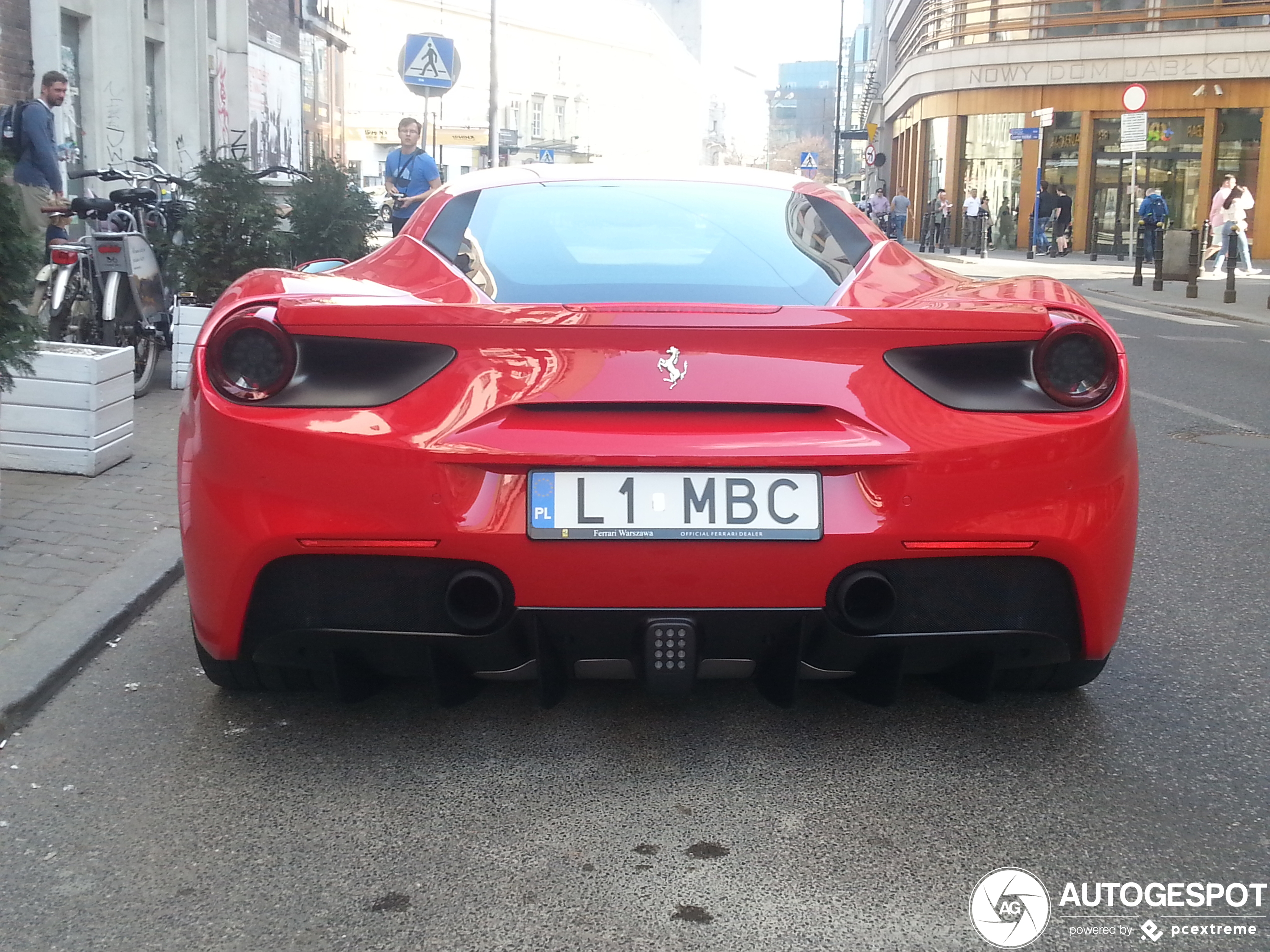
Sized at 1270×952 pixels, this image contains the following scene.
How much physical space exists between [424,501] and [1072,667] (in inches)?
62.3

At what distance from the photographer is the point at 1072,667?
3402 mm

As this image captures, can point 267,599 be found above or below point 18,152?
below

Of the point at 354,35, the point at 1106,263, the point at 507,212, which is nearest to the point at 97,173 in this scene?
the point at 507,212

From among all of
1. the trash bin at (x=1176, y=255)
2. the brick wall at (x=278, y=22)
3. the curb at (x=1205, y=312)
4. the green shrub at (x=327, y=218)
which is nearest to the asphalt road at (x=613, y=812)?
the green shrub at (x=327, y=218)

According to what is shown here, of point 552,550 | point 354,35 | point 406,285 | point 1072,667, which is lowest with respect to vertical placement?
point 1072,667

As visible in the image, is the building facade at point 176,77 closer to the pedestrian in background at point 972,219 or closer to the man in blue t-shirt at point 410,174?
the man in blue t-shirt at point 410,174

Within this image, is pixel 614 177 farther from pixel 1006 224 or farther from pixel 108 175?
pixel 1006 224

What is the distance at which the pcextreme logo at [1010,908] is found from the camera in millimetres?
2381

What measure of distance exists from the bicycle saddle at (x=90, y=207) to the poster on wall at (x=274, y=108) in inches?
559

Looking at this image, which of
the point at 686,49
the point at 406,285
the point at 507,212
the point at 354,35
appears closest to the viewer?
the point at 406,285

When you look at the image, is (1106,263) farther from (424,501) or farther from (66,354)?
(424,501)

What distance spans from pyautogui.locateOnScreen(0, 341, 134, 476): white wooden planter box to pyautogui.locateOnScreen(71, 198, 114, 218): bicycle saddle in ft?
8.48

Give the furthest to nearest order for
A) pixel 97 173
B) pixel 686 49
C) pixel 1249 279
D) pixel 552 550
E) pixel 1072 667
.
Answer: pixel 686 49
pixel 1249 279
pixel 97 173
pixel 1072 667
pixel 552 550

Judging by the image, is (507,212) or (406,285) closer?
(406,285)
